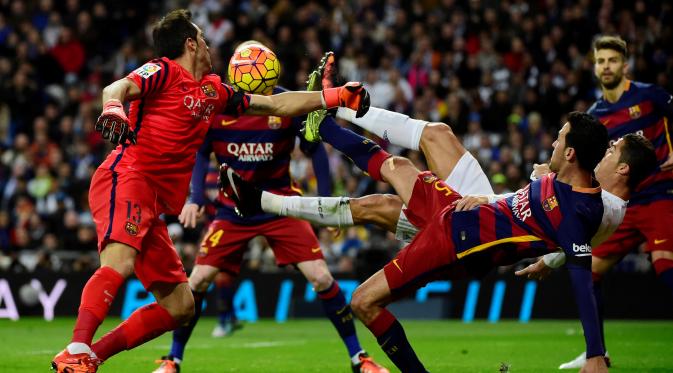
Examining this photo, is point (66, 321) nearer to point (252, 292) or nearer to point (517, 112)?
point (252, 292)

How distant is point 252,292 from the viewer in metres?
15.4

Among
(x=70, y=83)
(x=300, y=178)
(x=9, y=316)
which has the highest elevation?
(x=70, y=83)

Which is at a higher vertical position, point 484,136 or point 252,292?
point 484,136

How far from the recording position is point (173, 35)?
268 inches

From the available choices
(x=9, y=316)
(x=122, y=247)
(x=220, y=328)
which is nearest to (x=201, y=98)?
(x=122, y=247)

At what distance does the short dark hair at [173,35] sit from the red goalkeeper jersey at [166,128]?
145 millimetres

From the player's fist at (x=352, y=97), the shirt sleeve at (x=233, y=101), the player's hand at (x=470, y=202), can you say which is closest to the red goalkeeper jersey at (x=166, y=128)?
the shirt sleeve at (x=233, y=101)

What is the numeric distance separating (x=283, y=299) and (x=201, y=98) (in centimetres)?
902

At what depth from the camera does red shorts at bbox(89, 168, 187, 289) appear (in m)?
6.25

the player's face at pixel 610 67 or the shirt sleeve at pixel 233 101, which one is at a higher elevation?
the player's face at pixel 610 67

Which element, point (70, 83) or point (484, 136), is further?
point (70, 83)

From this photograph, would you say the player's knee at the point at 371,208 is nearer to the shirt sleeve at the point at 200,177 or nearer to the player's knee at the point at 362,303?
the player's knee at the point at 362,303

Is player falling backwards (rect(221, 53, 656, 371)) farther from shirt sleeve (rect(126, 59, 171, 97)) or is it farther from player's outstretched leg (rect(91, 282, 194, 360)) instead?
shirt sleeve (rect(126, 59, 171, 97))

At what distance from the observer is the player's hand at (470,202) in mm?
6605
